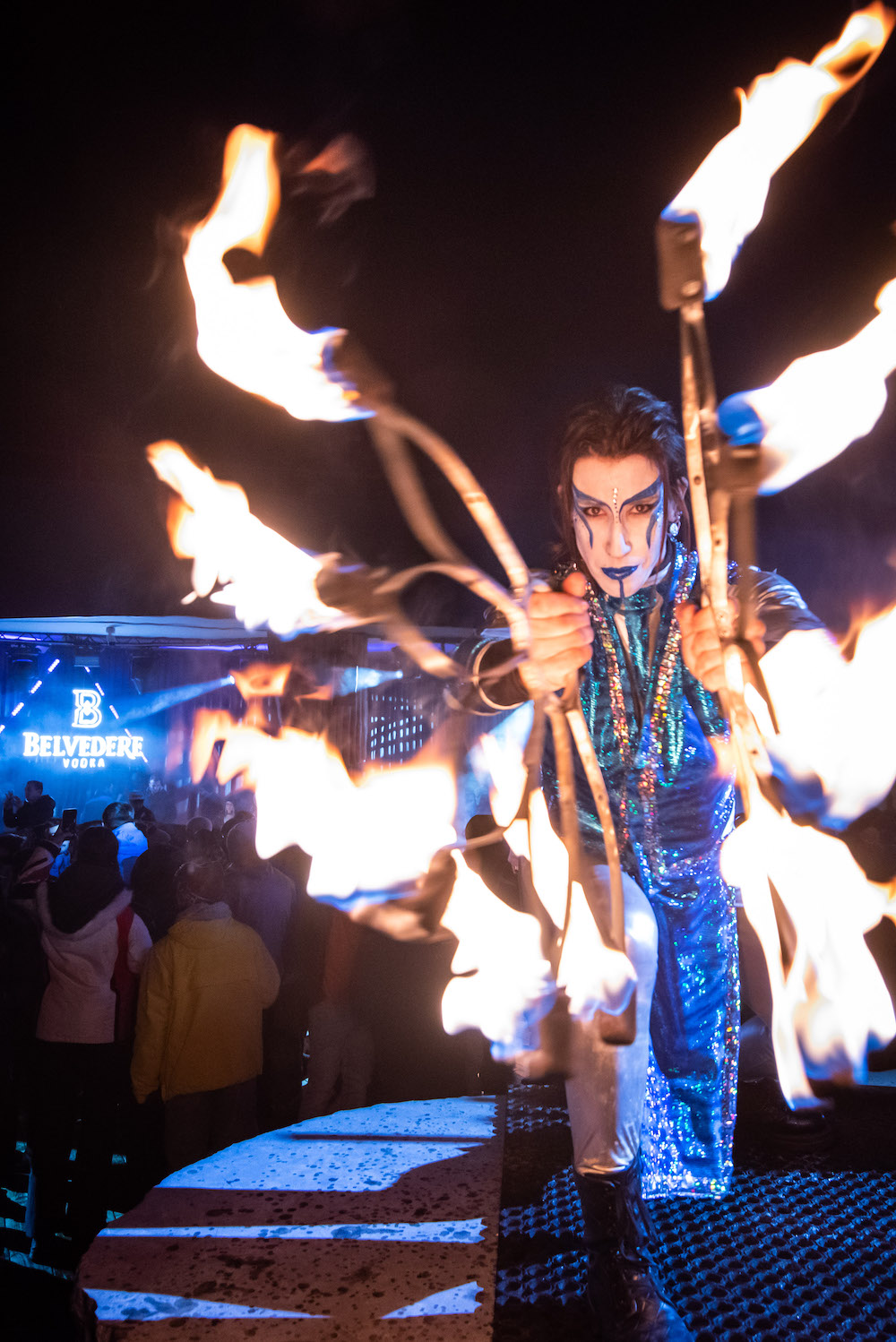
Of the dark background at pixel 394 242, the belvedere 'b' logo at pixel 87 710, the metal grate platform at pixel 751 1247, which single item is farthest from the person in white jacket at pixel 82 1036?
the belvedere 'b' logo at pixel 87 710

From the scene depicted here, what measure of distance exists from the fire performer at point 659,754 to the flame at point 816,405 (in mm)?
415

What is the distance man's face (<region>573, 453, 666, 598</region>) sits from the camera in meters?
2.03

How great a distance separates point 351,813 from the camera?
2.12 m

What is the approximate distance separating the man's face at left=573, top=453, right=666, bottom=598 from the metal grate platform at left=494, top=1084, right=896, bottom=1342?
1719 millimetres

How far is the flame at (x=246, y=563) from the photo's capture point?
77.5 inches

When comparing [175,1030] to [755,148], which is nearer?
[755,148]

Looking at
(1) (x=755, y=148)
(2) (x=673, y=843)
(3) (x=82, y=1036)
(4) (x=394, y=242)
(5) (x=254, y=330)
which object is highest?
(4) (x=394, y=242)

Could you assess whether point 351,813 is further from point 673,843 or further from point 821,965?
point 821,965

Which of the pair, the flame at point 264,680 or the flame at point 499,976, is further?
the flame at point 264,680

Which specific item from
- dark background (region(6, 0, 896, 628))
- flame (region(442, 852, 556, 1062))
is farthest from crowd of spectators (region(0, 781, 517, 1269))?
flame (region(442, 852, 556, 1062))

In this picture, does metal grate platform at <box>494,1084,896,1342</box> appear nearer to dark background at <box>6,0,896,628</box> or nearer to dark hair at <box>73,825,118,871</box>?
dark background at <box>6,0,896,628</box>

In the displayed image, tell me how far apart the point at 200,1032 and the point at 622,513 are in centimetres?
297

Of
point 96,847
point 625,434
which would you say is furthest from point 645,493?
point 96,847

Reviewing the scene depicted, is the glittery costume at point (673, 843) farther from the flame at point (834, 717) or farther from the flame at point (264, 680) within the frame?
the flame at point (264, 680)
